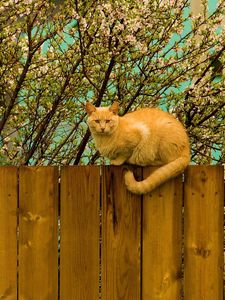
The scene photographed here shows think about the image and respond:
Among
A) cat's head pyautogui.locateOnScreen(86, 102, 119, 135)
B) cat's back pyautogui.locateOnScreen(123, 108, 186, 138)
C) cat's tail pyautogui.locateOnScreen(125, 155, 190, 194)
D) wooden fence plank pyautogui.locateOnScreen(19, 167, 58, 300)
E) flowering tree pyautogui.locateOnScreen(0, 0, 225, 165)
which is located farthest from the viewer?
flowering tree pyautogui.locateOnScreen(0, 0, 225, 165)

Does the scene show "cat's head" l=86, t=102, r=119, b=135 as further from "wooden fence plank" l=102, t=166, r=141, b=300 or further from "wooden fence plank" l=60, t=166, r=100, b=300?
"wooden fence plank" l=102, t=166, r=141, b=300

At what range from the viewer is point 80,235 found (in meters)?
2.97

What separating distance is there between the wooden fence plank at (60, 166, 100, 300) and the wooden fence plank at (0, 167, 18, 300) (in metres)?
0.27

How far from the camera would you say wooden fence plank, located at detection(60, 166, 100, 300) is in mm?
2973

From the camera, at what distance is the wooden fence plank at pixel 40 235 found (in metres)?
3.00

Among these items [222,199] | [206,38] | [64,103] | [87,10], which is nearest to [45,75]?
[64,103]

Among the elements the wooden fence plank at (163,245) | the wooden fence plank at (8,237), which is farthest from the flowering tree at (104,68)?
the wooden fence plank at (163,245)

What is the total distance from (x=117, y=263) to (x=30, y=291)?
0.50 metres

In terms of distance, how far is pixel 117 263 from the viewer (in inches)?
116

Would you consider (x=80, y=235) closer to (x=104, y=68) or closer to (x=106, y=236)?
(x=106, y=236)

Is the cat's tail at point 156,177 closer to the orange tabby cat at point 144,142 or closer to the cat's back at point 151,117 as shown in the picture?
the orange tabby cat at point 144,142

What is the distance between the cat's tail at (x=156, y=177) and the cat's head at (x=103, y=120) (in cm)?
44

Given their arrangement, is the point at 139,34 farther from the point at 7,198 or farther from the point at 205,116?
the point at 7,198

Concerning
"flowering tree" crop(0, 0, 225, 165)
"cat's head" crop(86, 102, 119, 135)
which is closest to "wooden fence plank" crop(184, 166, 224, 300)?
"cat's head" crop(86, 102, 119, 135)
